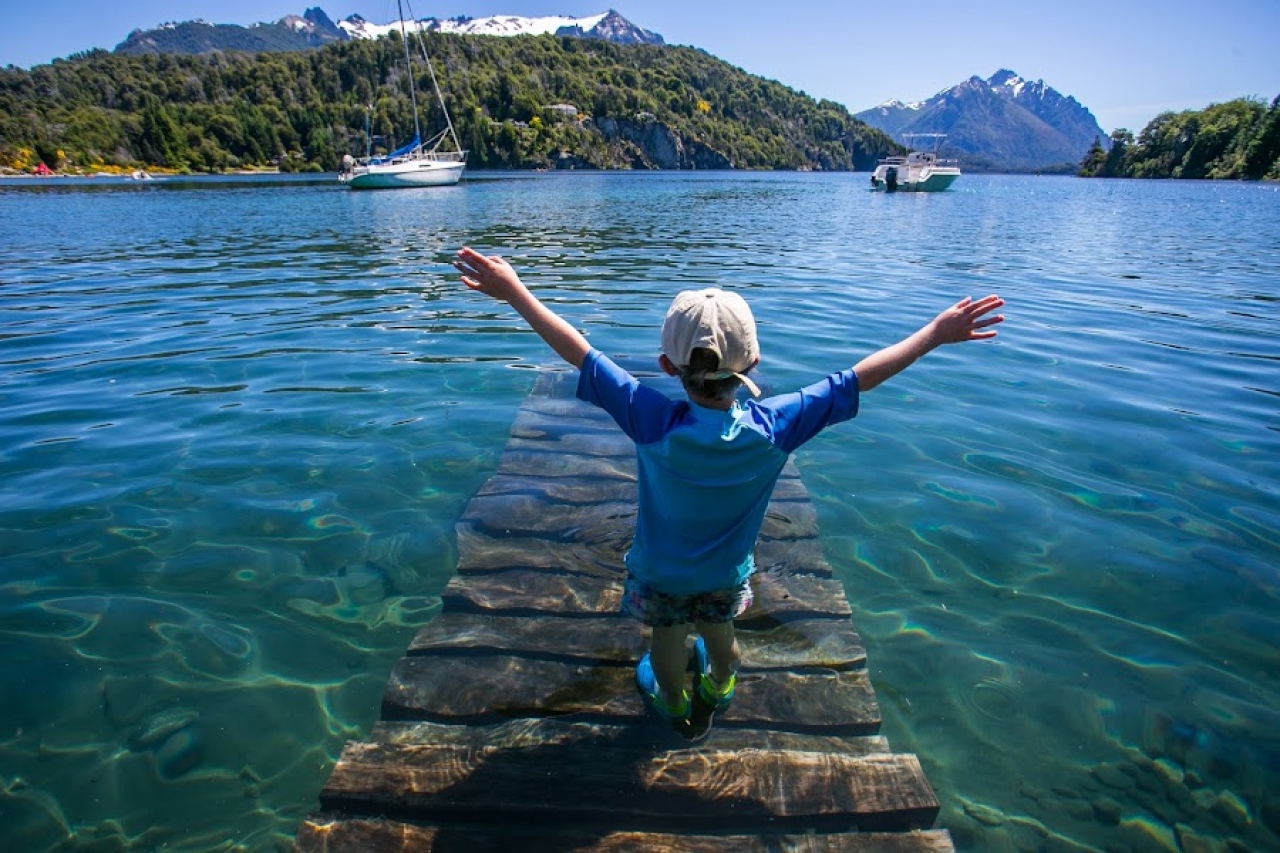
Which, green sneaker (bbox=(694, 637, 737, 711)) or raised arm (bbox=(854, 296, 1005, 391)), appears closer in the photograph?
raised arm (bbox=(854, 296, 1005, 391))

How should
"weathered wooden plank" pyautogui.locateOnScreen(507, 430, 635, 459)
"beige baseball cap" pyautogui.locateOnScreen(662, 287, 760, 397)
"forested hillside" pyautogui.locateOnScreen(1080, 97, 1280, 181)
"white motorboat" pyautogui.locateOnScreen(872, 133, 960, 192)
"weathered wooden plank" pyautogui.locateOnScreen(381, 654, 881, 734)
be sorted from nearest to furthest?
"beige baseball cap" pyautogui.locateOnScreen(662, 287, 760, 397)
"weathered wooden plank" pyautogui.locateOnScreen(381, 654, 881, 734)
"weathered wooden plank" pyautogui.locateOnScreen(507, 430, 635, 459)
"white motorboat" pyautogui.locateOnScreen(872, 133, 960, 192)
"forested hillside" pyautogui.locateOnScreen(1080, 97, 1280, 181)

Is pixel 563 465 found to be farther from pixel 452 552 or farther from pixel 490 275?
pixel 490 275

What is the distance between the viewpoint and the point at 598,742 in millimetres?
2818

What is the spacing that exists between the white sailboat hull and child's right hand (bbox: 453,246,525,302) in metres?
60.7

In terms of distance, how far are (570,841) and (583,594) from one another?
5.24 feet

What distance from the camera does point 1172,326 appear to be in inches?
432

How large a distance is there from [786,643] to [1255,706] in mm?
2256

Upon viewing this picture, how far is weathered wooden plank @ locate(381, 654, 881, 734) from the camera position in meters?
2.99

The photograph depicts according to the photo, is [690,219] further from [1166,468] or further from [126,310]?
[1166,468]

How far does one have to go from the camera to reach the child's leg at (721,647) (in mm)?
2822

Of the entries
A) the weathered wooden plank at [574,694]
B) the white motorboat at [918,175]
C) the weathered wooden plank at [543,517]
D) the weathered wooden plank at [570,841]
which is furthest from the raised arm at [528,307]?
the white motorboat at [918,175]

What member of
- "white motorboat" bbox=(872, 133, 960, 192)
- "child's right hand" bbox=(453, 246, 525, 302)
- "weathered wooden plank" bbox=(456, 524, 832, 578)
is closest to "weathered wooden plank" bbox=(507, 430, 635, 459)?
"weathered wooden plank" bbox=(456, 524, 832, 578)

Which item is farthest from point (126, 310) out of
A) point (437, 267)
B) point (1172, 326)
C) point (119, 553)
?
point (1172, 326)

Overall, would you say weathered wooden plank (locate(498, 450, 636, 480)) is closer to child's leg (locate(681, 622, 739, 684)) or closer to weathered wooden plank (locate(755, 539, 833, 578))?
weathered wooden plank (locate(755, 539, 833, 578))
